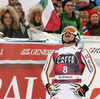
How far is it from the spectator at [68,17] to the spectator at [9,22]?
99cm

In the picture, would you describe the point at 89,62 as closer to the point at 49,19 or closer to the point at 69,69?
the point at 69,69

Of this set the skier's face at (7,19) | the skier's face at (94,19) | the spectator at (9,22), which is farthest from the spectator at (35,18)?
the skier's face at (94,19)

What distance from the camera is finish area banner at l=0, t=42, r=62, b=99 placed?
6590mm

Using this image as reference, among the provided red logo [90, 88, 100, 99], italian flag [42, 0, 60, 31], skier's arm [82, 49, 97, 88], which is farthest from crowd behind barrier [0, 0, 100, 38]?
skier's arm [82, 49, 97, 88]

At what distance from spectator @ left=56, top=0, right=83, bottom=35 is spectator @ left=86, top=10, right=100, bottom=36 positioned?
0.51 meters

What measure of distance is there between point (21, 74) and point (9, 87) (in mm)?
338

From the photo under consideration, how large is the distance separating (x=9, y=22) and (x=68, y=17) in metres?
1.37

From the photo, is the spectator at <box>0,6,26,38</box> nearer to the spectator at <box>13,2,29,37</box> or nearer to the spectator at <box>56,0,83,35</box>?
the spectator at <box>13,2,29,37</box>

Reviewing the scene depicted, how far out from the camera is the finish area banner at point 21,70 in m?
6.59

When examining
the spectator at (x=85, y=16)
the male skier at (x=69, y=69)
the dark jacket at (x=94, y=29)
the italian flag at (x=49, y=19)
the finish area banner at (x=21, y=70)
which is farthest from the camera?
the spectator at (x=85, y=16)

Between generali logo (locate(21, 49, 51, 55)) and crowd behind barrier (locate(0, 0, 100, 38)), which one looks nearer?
generali logo (locate(21, 49, 51, 55))

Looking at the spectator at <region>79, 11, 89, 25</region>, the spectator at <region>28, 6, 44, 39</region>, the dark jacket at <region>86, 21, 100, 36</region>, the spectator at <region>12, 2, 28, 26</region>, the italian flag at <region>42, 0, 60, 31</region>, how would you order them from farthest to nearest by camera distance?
the spectator at <region>79, 11, 89, 25</region>, the dark jacket at <region>86, 21, 100, 36</region>, the spectator at <region>12, 2, 28, 26</region>, the spectator at <region>28, 6, 44, 39</region>, the italian flag at <region>42, 0, 60, 31</region>

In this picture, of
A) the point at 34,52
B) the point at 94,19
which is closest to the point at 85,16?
the point at 94,19

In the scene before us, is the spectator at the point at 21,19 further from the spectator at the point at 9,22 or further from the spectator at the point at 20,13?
the spectator at the point at 9,22
